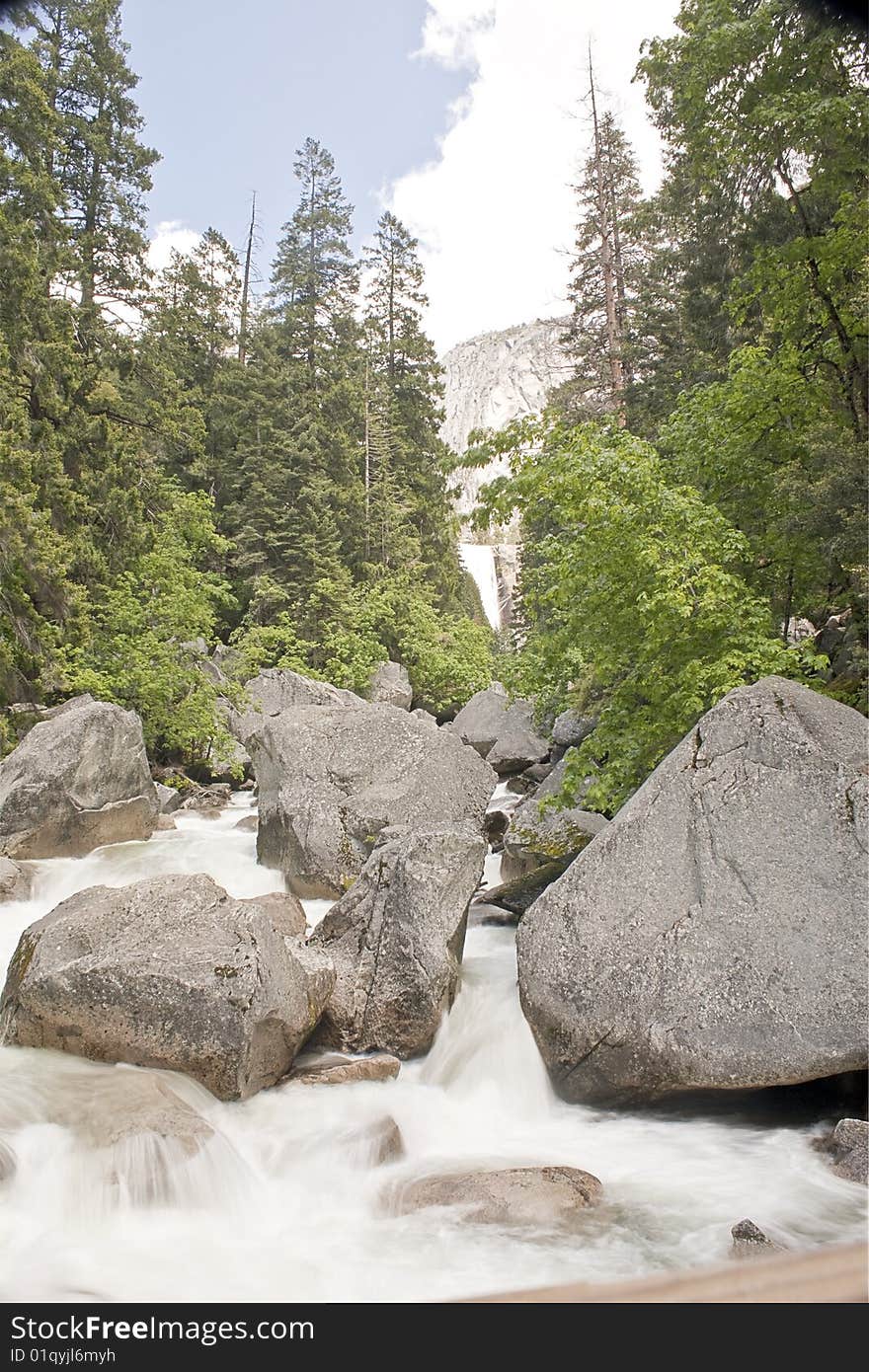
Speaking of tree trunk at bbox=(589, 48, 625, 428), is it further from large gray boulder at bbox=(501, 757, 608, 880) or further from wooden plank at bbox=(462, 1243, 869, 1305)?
wooden plank at bbox=(462, 1243, 869, 1305)

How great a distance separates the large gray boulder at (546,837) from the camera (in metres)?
11.1

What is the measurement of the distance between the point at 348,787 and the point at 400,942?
5.18m

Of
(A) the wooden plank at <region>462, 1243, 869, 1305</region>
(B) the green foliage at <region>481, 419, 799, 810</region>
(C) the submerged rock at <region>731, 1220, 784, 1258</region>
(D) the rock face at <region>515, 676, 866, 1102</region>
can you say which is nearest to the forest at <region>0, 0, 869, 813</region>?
(B) the green foliage at <region>481, 419, 799, 810</region>

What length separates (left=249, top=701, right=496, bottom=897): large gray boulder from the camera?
37.7 ft

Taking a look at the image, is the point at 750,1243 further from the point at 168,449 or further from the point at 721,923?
the point at 168,449

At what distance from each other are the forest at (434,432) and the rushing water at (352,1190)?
11.6ft

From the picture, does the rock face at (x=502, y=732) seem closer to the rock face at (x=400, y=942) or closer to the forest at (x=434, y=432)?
the forest at (x=434, y=432)

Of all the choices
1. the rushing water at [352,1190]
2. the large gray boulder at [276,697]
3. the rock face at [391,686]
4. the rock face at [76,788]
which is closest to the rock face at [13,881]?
the rock face at [76,788]

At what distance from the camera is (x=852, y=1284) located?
0.93 m

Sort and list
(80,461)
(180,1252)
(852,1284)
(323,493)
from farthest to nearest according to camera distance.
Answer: (323,493)
(80,461)
(180,1252)
(852,1284)

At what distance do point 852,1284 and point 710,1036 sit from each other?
5057 mm

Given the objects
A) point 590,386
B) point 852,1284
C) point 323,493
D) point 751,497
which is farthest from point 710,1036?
point 323,493

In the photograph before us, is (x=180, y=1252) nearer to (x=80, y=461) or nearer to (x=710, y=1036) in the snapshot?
(x=710, y=1036)

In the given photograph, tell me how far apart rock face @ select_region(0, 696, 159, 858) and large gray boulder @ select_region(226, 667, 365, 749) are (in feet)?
23.2
